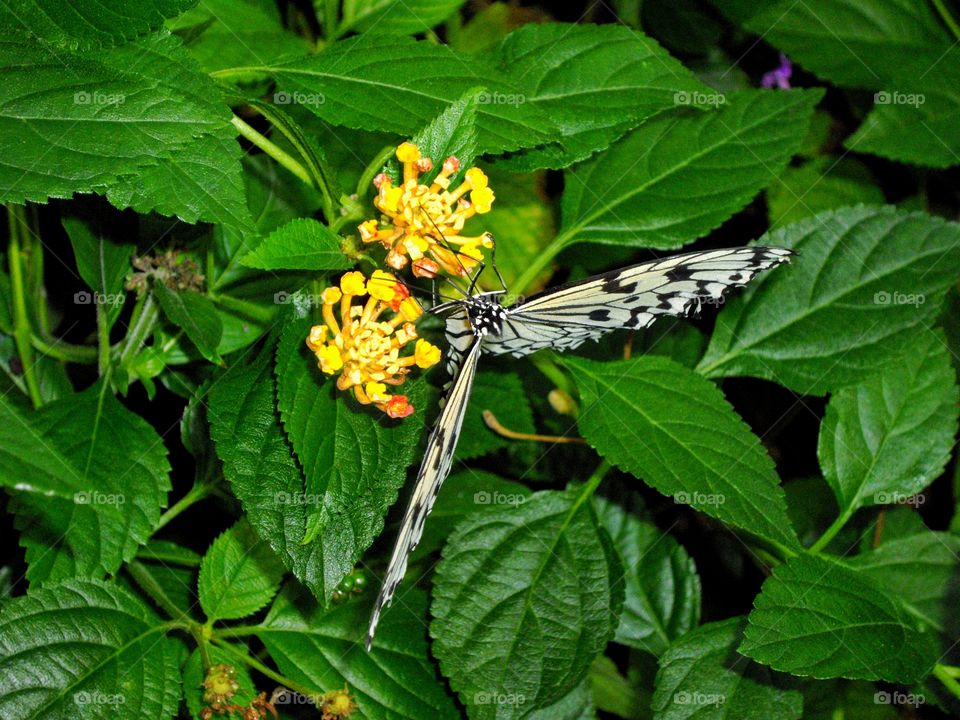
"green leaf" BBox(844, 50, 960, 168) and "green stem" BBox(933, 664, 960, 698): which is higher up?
"green leaf" BBox(844, 50, 960, 168)

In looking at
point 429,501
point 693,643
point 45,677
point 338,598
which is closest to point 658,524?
point 693,643

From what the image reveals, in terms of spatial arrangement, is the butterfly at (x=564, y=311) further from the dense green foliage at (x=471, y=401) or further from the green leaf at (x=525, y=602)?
the green leaf at (x=525, y=602)

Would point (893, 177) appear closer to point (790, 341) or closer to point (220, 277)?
point (790, 341)

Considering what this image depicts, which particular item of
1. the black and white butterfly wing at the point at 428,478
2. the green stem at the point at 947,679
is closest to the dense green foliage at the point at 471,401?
the green stem at the point at 947,679

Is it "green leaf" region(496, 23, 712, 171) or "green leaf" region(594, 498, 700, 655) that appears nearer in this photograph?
"green leaf" region(496, 23, 712, 171)

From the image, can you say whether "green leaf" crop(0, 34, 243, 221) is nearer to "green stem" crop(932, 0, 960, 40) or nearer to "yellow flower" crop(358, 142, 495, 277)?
"yellow flower" crop(358, 142, 495, 277)

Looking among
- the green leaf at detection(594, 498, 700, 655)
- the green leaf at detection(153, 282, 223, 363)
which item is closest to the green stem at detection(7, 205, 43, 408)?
the green leaf at detection(153, 282, 223, 363)

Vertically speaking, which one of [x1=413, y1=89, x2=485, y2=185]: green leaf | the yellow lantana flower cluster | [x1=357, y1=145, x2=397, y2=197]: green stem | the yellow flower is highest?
[x1=413, y1=89, x2=485, y2=185]: green leaf
